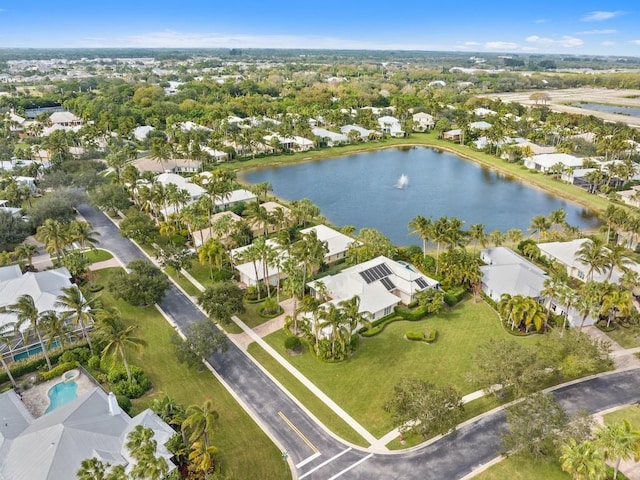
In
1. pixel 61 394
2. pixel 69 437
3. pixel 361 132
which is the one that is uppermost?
pixel 69 437

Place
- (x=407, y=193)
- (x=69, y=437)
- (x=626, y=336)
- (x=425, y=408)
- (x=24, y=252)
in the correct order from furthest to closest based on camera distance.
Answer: (x=407, y=193)
(x=24, y=252)
(x=626, y=336)
(x=425, y=408)
(x=69, y=437)

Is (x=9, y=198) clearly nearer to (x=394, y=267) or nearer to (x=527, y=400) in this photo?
(x=394, y=267)

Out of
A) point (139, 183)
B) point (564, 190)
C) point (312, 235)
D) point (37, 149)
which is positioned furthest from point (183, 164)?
point (564, 190)

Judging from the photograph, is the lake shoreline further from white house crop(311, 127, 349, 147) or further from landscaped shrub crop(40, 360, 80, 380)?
landscaped shrub crop(40, 360, 80, 380)

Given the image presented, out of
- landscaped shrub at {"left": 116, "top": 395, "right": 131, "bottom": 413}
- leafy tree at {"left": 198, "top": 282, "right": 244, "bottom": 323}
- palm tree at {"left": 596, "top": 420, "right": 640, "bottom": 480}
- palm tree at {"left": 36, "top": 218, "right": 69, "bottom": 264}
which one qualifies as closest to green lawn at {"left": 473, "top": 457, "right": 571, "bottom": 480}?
palm tree at {"left": 596, "top": 420, "right": 640, "bottom": 480}

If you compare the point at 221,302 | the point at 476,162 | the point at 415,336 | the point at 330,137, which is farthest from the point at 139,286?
the point at 476,162

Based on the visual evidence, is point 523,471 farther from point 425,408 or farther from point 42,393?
point 42,393
